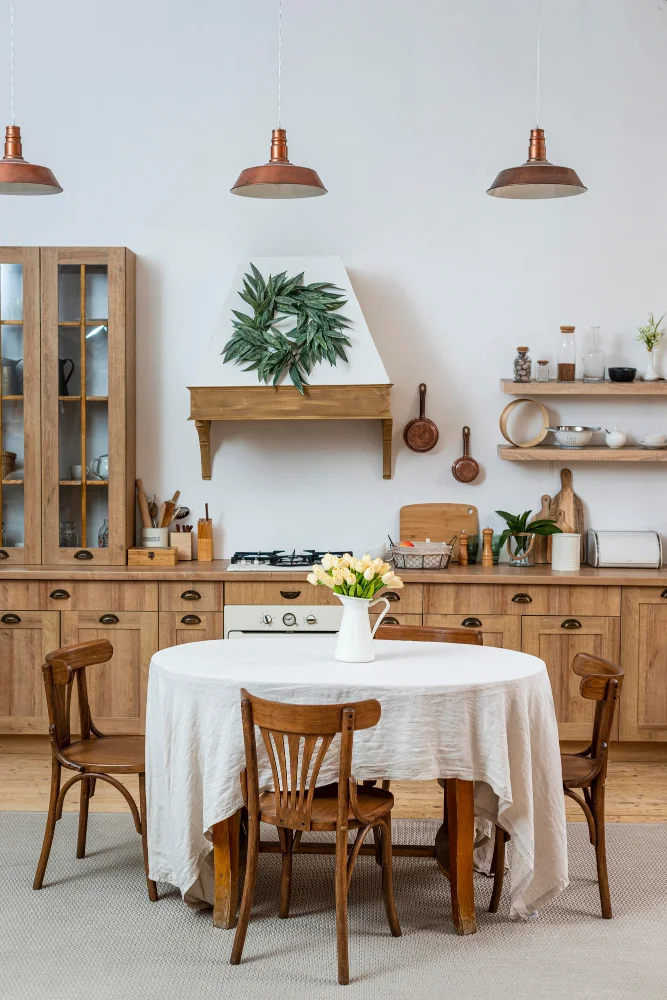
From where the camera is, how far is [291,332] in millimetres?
5047

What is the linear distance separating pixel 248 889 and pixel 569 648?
2.41 meters

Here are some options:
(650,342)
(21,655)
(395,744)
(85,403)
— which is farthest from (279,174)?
(21,655)

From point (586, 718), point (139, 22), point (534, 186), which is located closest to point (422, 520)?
point (586, 718)

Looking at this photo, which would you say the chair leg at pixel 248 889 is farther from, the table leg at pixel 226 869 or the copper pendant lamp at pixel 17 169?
the copper pendant lamp at pixel 17 169

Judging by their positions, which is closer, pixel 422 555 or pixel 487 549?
pixel 422 555

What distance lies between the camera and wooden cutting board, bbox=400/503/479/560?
5453mm

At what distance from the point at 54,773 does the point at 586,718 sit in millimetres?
2521

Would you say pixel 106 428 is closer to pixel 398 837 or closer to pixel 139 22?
pixel 139 22

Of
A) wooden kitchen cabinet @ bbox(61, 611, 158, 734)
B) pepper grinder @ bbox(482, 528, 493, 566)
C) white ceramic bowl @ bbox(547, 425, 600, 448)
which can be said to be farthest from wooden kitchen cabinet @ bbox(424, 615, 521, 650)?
wooden kitchen cabinet @ bbox(61, 611, 158, 734)

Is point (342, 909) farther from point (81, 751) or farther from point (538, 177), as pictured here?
point (538, 177)

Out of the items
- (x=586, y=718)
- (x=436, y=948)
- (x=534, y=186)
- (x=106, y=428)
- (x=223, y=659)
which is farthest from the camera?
(x=106, y=428)

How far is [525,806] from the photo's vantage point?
312cm

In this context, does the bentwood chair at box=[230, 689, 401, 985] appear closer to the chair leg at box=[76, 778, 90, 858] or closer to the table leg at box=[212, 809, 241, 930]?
the table leg at box=[212, 809, 241, 930]

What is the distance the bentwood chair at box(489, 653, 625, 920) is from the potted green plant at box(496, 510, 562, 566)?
6.10 ft
